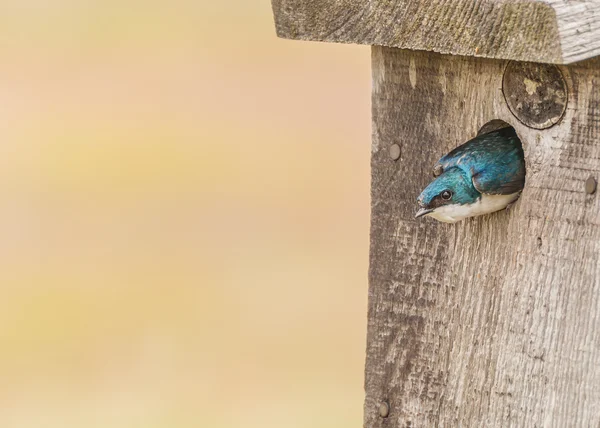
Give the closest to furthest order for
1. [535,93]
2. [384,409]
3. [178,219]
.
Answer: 1. [535,93]
2. [384,409]
3. [178,219]

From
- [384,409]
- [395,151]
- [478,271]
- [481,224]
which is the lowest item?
[384,409]

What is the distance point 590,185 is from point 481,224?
341mm

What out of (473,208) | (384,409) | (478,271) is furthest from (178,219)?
(473,208)

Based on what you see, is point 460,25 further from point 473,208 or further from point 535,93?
point 473,208

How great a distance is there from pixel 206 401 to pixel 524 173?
4.61 metres

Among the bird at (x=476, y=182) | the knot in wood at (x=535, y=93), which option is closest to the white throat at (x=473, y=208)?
the bird at (x=476, y=182)

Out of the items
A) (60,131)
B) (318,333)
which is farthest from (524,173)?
(60,131)

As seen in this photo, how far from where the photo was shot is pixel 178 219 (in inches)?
379

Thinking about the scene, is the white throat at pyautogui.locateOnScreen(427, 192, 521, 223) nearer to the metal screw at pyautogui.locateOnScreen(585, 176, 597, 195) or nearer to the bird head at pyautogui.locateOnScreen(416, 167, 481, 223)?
the bird head at pyautogui.locateOnScreen(416, 167, 481, 223)

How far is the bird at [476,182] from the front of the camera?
8.30 feet

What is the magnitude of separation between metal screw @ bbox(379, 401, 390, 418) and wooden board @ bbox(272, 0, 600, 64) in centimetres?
88

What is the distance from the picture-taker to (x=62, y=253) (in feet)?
30.1

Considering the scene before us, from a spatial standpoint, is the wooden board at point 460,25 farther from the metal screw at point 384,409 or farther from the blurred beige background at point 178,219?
the blurred beige background at point 178,219

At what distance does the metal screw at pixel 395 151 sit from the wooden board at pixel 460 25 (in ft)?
0.99
